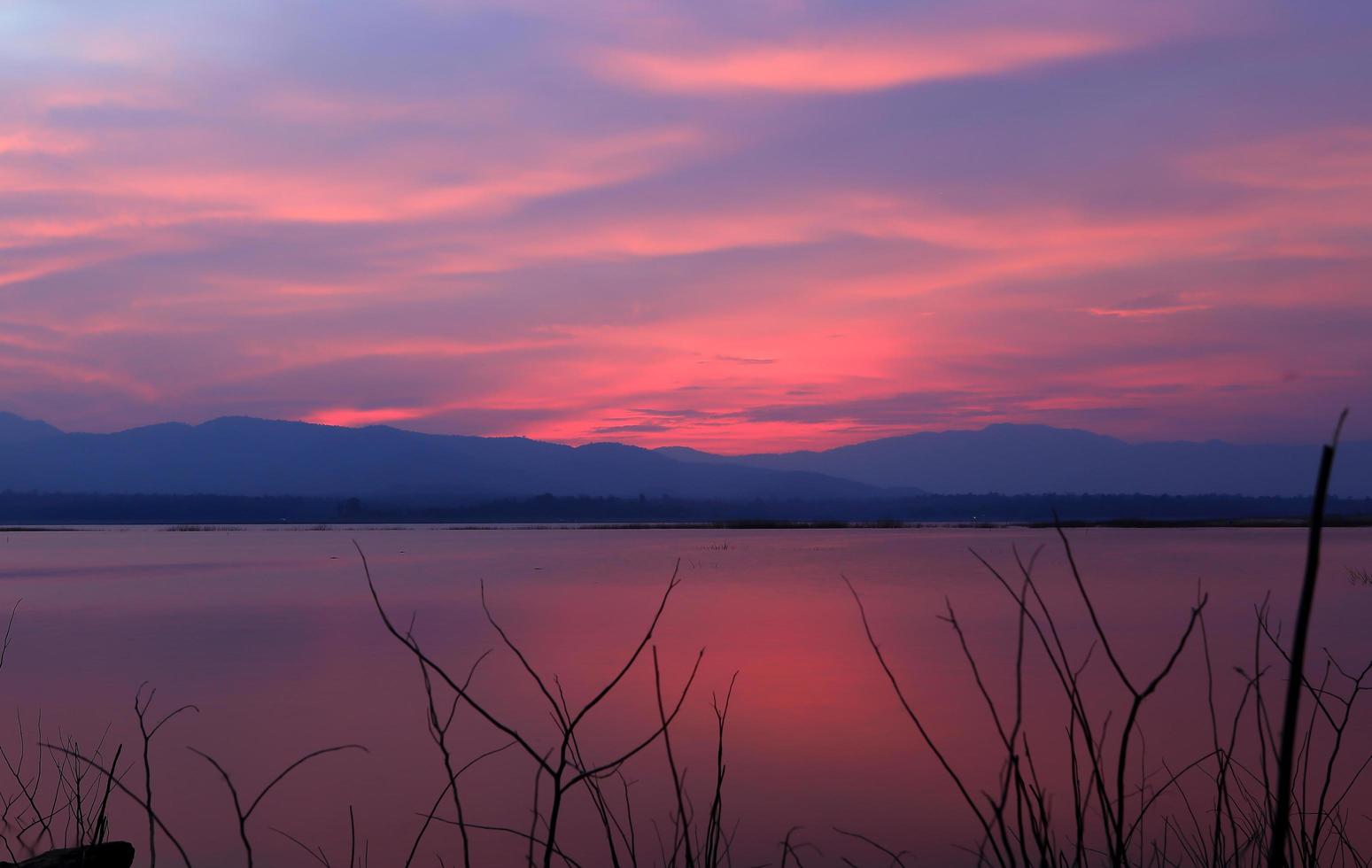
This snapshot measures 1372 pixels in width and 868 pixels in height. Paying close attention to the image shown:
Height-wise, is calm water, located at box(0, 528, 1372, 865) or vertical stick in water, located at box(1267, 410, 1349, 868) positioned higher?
vertical stick in water, located at box(1267, 410, 1349, 868)

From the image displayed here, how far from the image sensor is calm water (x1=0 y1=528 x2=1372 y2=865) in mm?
9062

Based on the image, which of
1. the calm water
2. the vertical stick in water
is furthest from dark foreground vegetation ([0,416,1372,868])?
the vertical stick in water

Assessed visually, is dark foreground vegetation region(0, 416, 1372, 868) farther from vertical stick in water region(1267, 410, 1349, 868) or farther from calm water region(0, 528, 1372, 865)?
vertical stick in water region(1267, 410, 1349, 868)

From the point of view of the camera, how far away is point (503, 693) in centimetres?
1417

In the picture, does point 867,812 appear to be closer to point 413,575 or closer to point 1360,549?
point 413,575

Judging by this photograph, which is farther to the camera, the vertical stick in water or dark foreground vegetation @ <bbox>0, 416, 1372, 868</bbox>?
dark foreground vegetation @ <bbox>0, 416, 1372, 868</bbox>

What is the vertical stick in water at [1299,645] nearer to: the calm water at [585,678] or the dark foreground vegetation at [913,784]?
the dark foreground vegetation at [913,784]

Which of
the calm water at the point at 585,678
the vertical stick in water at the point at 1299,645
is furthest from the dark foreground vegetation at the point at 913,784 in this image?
the vertical stick in water at the point at 1299,645

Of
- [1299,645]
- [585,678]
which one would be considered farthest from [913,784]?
[1299,645]

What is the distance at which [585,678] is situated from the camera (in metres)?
15.4

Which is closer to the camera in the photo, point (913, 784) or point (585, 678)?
point (913, 784)

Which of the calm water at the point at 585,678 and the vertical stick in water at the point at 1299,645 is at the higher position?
the vertical stick in water at the point at 1299,645

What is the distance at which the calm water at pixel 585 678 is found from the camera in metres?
9.06

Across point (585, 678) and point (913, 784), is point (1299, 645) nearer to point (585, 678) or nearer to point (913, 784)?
point (913, 784)
